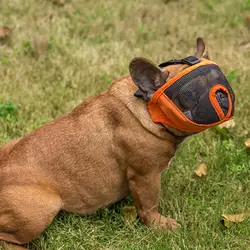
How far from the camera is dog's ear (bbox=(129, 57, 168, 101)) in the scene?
3.43m

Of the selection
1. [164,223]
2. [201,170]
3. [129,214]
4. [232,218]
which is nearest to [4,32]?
[201,170]

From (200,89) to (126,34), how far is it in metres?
3.92

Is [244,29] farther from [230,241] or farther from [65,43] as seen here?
[230,241]

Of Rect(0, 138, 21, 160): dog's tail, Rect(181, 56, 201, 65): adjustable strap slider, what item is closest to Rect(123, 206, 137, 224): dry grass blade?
Rect(0, 138, 21, 160): dog's tail

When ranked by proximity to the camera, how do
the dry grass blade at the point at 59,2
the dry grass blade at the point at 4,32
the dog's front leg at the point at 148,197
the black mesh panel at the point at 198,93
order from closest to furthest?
the black mesh panel at the point at 198,93
the dog's front leg at the point at 148,197
the dry grass blade at the point at 4,32
the dry grass blade at the point at 59,2

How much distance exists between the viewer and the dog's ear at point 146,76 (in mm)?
3432

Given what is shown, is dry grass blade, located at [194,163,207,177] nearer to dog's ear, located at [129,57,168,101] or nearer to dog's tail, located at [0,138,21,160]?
dog's ear, located at [129,57,168,101]

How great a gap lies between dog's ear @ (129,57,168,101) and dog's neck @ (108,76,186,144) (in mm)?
97

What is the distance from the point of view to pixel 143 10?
305 inches

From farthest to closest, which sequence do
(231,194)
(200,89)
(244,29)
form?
(244,29), (231,194), (200,89)

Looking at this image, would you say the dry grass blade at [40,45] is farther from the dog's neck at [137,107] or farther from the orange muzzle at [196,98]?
the orange muzzle at [196,98]

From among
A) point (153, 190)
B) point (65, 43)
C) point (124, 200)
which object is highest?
point (65, 43)

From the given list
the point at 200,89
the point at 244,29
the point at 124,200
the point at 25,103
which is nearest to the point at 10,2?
the point at 25,103

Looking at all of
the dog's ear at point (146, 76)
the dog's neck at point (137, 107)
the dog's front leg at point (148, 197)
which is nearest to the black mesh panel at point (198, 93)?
the dog's ear at point (146, 76)
